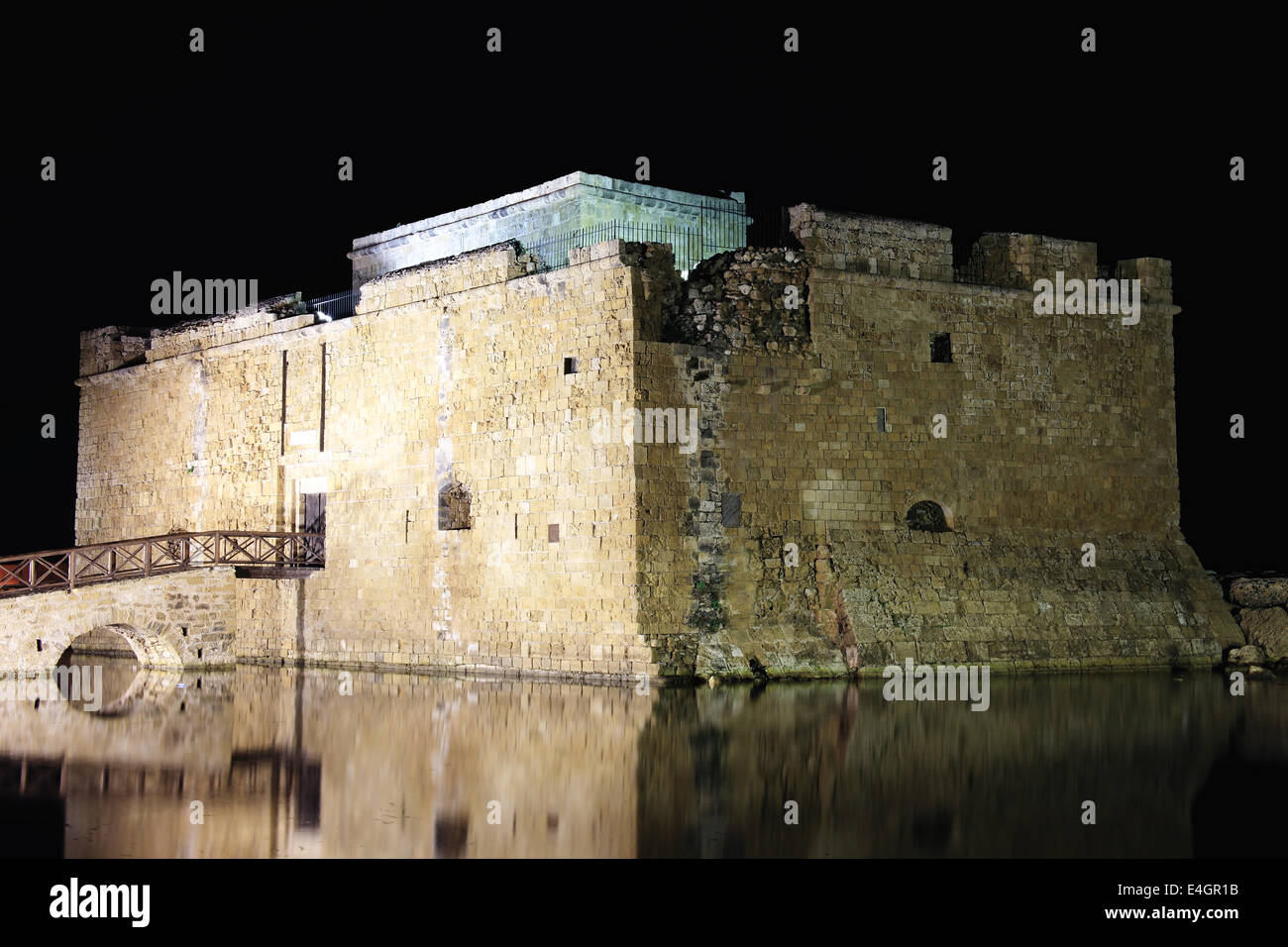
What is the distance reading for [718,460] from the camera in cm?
1806

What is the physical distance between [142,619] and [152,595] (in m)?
0.32

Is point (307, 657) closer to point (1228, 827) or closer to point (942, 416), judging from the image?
point (942, 416)

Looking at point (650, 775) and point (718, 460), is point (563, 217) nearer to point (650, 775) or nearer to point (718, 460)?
point (718, 460)

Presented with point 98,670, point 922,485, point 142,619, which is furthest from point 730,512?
point 98,670

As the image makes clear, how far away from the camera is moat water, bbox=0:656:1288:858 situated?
8250 mm

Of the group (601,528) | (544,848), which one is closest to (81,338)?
(601,528)

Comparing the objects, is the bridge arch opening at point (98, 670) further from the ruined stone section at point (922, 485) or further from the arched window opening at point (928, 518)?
the arched window opening at point (928, 518)

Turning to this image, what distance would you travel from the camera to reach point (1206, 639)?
20344 mm

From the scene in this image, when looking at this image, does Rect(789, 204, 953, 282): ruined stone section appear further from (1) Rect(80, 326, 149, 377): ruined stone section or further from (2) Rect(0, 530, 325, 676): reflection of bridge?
(1) Rect(80, 326, 149, 377): ruined stone section

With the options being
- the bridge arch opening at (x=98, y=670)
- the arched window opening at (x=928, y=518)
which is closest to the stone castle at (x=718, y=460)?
the arched window opening at (x=928, y=518)

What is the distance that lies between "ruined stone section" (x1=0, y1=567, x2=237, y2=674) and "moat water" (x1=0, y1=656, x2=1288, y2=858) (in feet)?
7.80

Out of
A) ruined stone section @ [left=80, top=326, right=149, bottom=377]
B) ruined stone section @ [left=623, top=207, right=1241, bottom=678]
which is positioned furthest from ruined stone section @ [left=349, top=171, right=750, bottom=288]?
ruined stone section @ [left=80, top=326, right=149, bottom=377]

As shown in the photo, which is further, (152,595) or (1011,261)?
(1011,261)

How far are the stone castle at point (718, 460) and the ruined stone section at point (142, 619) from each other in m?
0.49
